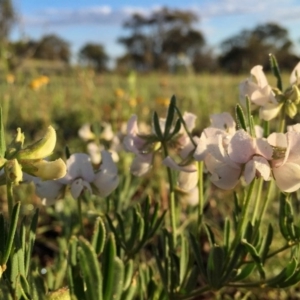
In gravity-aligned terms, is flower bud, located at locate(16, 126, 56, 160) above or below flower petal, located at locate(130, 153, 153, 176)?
above

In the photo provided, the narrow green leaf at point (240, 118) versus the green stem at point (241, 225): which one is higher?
the narrow green leaf at point (240, 118)

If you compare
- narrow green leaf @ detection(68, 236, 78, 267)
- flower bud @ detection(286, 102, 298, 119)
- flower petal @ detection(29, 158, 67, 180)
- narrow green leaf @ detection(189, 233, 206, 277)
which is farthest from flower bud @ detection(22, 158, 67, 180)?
flower bud @ detection(286, 102, 298, 119)

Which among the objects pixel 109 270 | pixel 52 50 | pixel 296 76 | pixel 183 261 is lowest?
pixel 183 261

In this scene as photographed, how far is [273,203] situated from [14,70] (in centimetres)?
391

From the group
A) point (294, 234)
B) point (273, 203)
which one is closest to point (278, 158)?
point (294, 234)

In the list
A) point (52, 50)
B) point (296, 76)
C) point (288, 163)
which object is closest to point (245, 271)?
point (288, 163)

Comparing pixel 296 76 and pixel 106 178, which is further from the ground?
pixel 296 76

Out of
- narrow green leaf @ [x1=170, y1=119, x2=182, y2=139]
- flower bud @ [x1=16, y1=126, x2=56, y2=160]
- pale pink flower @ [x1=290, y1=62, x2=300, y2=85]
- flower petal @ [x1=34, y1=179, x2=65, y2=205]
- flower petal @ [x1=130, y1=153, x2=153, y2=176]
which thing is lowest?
flower petal @ [x1=34, y1=179, x2=65, y2=205]

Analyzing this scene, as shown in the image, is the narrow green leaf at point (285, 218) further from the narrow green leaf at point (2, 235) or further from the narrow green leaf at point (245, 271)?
the narrow green leaf at point (2, 235)

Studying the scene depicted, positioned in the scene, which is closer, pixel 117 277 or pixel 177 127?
pixel 117 277

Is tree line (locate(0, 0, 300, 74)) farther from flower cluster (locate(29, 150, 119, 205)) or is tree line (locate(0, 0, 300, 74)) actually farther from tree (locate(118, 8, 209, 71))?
flower cluster (locate(29, 150, 119, 205))

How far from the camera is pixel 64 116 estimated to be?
429cm

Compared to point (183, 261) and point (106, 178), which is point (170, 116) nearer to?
point (106, 178)

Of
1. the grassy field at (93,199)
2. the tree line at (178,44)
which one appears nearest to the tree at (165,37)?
the tree line at (178,44)
